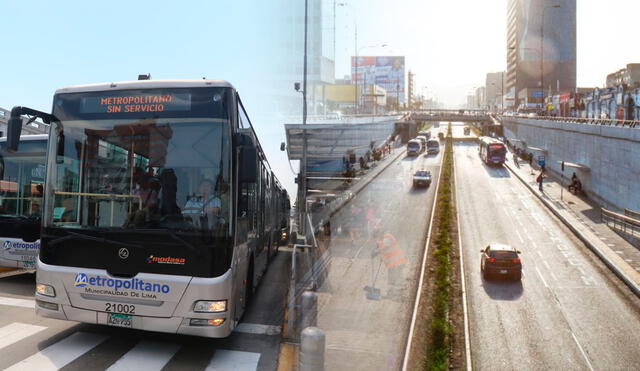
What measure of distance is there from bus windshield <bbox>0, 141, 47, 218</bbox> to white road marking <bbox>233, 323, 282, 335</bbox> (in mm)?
6068

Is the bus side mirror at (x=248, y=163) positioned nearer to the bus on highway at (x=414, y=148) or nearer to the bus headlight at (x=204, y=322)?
the bus headlight at (x=204, y=322)

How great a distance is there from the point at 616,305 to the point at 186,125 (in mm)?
17038

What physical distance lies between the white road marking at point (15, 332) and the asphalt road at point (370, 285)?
5.14m

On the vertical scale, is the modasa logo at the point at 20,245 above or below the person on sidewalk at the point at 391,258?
above

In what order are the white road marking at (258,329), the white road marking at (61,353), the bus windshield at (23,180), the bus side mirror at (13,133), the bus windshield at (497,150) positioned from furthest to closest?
the bus windshield at (497,150)
the bus windshield at (23,180)
the white road marking at (258,329)
the white road marking at (61,353)
the bus side mirror at (13,133)

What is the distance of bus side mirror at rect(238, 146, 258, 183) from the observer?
23.9ft

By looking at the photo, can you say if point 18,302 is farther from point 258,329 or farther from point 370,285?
point 370,285

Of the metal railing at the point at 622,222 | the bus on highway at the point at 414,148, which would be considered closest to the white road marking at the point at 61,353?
the metal railing at the point at 622,222

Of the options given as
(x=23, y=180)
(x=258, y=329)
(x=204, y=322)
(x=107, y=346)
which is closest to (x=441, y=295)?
(x=258, y=329)

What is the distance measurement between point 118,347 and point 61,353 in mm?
826

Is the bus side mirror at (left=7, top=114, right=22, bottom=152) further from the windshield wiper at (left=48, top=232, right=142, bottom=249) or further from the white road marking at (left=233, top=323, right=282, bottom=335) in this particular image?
the white road marking at (left=233, top=323, right=282, bottom=335)

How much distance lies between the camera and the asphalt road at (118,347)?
24.8 ft

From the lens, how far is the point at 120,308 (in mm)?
7445

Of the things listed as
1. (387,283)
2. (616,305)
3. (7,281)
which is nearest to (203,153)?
(7,281)
